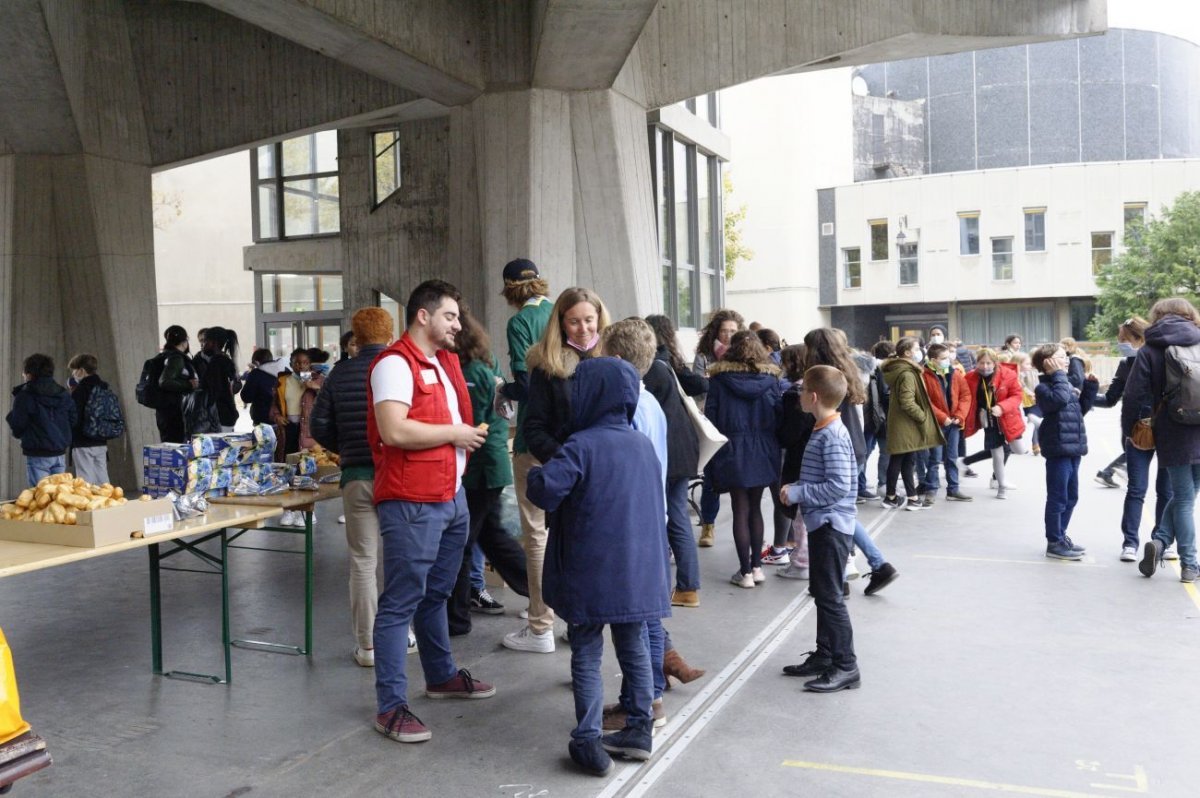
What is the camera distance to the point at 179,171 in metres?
37.9

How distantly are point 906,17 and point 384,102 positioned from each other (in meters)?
6.76

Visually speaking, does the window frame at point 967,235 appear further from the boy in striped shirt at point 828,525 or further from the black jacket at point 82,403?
the boy in striped shirt at point 828,525

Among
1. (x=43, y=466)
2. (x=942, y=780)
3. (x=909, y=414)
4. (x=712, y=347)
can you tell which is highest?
(x=712, y=347)

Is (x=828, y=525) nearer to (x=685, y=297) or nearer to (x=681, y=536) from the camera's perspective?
(x=681, y=536)

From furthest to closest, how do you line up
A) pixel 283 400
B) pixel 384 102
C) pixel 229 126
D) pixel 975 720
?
pixel 229 126
pixel 384 102
pixel 283 400
pixel 975 720

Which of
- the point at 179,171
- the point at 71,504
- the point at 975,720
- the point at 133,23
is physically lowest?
the point at 975,720

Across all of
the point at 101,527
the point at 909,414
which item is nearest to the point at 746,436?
the point at 909,414

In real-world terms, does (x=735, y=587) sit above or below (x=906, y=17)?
below

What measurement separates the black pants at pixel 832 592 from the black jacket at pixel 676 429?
152 cm

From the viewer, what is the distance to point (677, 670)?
538 cm

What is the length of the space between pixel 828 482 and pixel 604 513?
1.76 m

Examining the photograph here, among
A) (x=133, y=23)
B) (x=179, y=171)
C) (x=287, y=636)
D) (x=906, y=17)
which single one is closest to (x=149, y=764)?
(x=287, y=636)

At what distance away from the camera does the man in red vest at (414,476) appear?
4.62m

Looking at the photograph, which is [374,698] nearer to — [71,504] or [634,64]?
[71,504]
